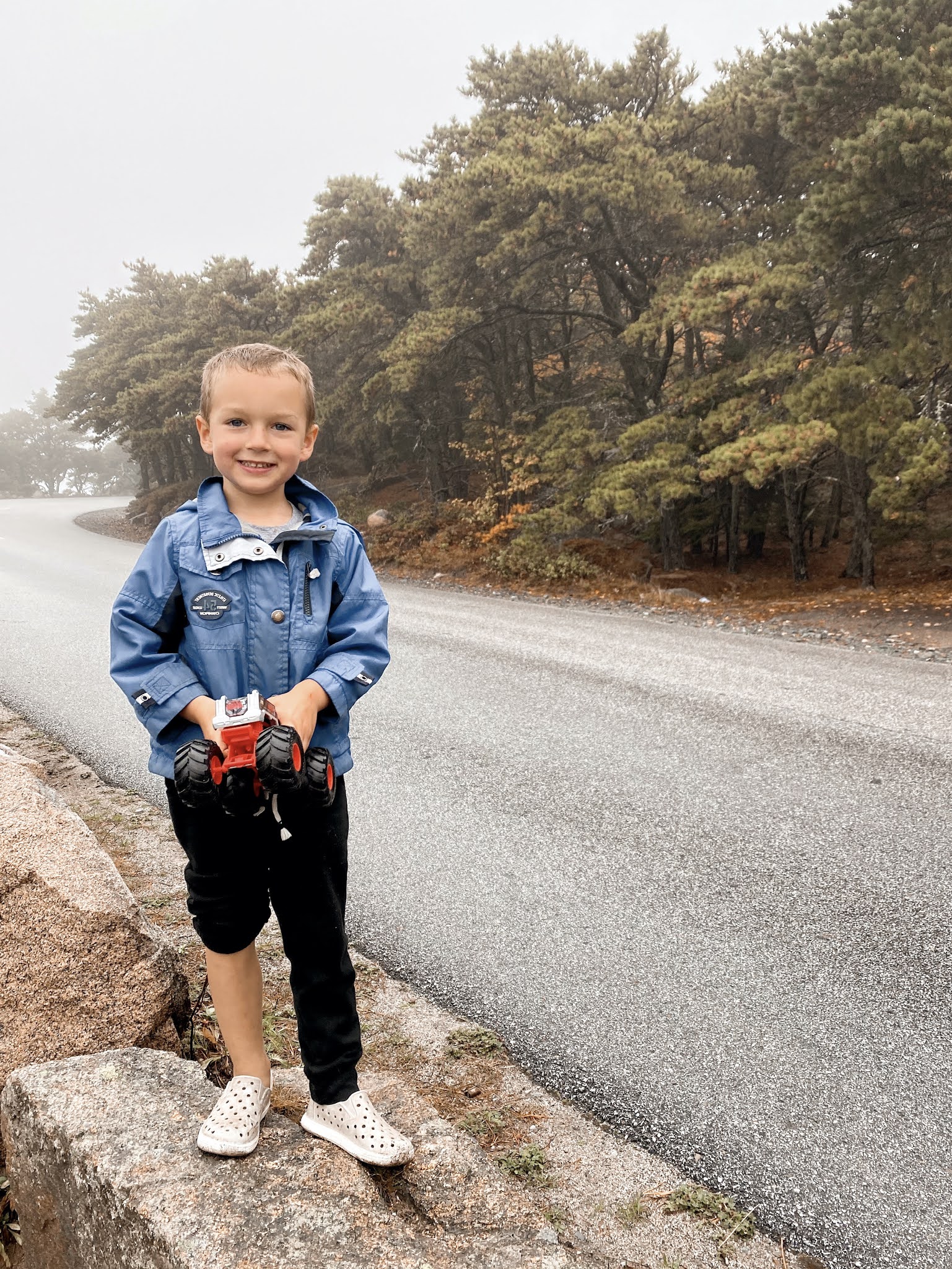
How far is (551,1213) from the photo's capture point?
1.79 meters

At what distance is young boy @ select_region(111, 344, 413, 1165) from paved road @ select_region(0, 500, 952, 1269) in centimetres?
89

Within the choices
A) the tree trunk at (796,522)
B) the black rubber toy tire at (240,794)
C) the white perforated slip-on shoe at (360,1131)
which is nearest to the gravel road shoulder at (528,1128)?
the white perforated slip-on shoe at (360,1131)

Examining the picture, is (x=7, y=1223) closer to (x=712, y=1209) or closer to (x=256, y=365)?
(x=712, y=1209)

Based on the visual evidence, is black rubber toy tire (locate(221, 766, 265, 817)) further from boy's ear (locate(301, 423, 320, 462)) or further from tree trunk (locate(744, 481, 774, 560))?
tree trunk (locate(744, 481, 774, 560))

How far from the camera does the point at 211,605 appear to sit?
1.67 m

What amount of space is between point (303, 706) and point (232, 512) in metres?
0.50

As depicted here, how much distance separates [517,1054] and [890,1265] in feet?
3.46

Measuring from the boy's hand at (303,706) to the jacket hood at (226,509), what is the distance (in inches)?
Answer: 14.1

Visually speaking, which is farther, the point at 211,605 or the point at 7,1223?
the point at 7,1223

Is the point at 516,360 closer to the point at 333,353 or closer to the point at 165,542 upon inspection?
the point at 333,353

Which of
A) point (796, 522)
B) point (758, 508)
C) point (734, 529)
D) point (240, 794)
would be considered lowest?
point (240, 794)

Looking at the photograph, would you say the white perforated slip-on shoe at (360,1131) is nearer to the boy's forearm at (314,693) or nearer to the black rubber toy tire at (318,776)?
the black rubber toy tire at (318,776)

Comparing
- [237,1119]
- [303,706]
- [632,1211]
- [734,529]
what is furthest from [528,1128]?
[734,529]

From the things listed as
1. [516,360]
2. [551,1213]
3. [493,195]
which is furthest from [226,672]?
[516,360]
